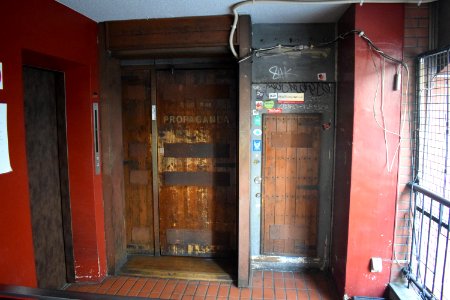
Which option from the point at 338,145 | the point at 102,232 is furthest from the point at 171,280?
the point at 338,145

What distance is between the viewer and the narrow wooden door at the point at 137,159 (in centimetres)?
363

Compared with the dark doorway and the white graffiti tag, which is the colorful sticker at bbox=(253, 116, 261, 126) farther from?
the dark doorway

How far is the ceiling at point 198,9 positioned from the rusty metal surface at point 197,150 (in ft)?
4.33

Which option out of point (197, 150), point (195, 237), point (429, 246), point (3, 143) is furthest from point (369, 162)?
point (3, 143)

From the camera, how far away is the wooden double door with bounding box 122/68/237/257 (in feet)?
11.7

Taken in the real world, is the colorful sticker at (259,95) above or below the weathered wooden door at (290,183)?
above

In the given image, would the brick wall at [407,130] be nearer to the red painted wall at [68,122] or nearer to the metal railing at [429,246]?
A: the metal railing at [429,246]

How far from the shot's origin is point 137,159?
146 inches

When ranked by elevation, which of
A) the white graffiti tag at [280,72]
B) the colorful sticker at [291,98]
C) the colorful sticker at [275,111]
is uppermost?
the white graffiti tag at [280,72]

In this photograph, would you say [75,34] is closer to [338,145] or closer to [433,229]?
[338,145]

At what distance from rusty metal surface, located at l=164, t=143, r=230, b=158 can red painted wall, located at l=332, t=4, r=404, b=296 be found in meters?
1.29

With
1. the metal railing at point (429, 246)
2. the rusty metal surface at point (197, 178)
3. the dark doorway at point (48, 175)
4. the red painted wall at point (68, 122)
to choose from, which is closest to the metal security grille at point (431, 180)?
the metal railing at point (429, 246)

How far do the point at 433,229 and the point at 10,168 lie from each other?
10.0 ft

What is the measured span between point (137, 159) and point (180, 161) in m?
0.49
